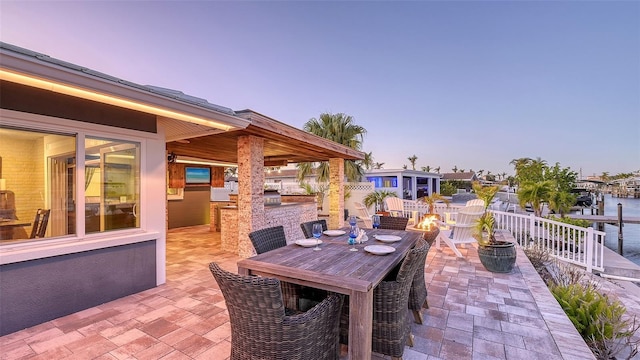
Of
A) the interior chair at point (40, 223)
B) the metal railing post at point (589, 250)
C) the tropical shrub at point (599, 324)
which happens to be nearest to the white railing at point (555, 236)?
the metal railing post at point (589, 250)

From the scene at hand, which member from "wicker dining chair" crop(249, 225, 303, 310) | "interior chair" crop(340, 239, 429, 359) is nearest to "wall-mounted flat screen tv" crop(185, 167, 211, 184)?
"wicker dining chair" crop(249, 225, 303, 310)

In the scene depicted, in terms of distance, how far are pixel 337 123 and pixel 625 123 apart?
51.1ft

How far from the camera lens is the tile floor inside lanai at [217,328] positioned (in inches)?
82.4

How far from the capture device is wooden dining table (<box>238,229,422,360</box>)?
5.39ft

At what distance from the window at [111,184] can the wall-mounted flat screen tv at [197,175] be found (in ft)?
17.4

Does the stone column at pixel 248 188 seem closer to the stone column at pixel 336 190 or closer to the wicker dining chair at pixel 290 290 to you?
the wicker dining chair at pixel 290 290

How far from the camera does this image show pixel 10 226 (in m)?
2.53

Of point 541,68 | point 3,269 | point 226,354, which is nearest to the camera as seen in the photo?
point 226,354

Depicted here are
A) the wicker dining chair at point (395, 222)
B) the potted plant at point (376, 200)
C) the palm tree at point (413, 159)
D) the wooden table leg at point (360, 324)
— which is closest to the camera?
the wooden table leg at point (360, 324)

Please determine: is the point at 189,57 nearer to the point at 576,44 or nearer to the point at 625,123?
the point at 576,44

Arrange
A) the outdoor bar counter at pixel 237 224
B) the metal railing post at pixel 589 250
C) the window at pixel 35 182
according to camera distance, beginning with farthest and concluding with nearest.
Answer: the outdoor bar counter at pixel 237 224 < the metal railing post at pixel 589 250 < the window at pixel 35 182

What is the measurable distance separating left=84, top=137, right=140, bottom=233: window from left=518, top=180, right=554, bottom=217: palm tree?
36.7 ft

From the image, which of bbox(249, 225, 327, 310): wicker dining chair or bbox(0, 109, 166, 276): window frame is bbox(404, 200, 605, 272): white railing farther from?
bbox(0, 109, 166, 276): window frame

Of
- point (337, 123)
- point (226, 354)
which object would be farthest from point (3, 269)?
point (337, 123)
